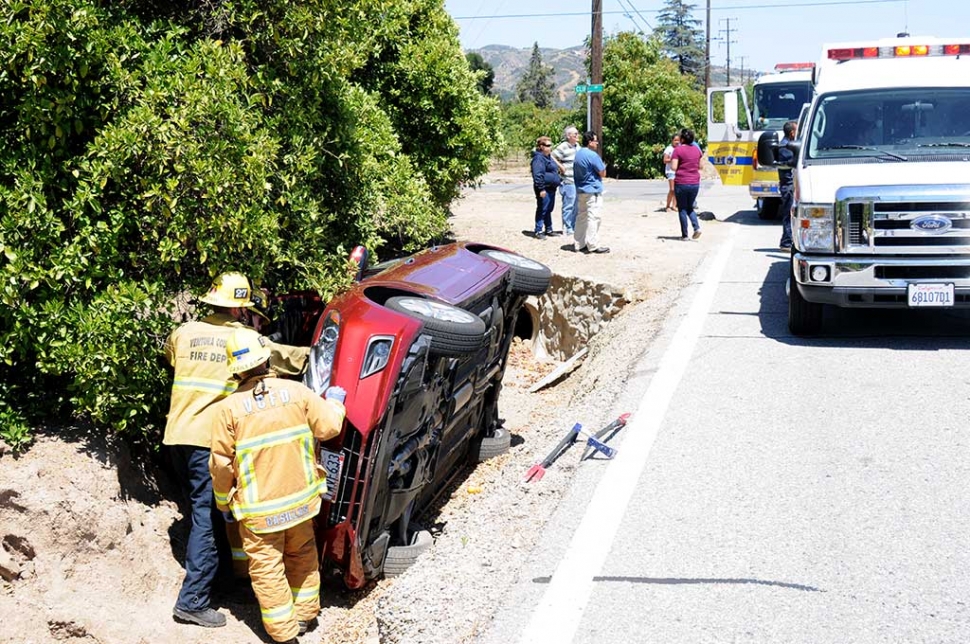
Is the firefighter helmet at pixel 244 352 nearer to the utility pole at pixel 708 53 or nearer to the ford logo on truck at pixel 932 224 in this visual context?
the ford logo on truck at pixel 932 224

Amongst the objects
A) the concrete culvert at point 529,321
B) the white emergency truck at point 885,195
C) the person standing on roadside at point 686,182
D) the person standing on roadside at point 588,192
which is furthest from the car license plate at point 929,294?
the person standing on roadside at point 686,182

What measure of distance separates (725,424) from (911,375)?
77.8 inches

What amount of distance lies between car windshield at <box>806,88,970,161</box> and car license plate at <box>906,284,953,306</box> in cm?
132

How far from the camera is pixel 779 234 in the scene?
1686 centimetres

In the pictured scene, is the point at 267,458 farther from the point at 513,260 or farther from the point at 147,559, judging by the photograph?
the point at 513,260

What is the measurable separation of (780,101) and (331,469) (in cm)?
1793

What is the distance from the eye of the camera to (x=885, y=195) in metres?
8.55

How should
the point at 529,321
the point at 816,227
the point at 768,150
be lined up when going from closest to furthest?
the point at 816,227 → the point at 768,150 → the point at 529,321

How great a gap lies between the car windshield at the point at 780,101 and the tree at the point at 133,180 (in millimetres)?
15529

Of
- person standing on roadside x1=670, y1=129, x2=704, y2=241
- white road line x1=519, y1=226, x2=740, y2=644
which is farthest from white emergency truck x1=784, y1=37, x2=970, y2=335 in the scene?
person standing on roadside x1=670, y1=129, x2=704, y2=241

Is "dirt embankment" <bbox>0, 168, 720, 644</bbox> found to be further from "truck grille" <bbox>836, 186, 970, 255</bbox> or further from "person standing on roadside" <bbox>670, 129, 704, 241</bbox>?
"person standing on roadside" <bbox>670, 129, 704, 241</bbox>

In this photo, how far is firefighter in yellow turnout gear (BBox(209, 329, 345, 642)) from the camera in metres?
5.24

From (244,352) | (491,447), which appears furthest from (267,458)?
(491,447)

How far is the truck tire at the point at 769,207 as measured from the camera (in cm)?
1902
